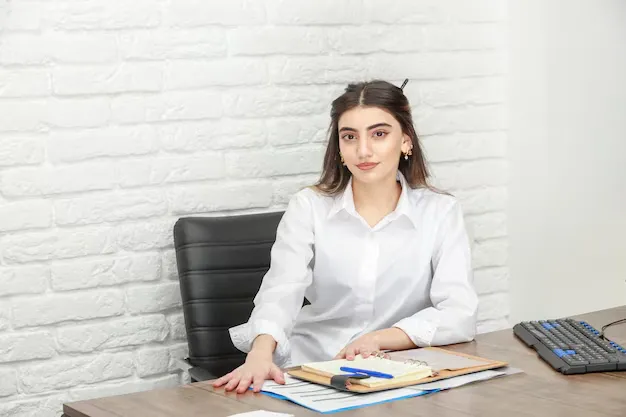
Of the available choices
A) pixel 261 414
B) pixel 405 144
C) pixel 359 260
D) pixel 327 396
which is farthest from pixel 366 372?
pixel 405 144

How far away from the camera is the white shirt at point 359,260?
261 centimetres

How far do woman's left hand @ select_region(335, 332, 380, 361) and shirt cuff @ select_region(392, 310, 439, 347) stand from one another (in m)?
0.08

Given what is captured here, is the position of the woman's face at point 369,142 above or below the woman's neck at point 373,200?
above

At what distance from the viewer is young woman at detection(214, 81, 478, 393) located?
2.58 metres

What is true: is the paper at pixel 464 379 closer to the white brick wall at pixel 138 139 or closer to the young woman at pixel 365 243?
the young woman at pixel 365 243

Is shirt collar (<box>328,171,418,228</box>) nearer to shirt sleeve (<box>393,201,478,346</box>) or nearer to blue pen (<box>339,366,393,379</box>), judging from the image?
shirt sleeve (<box>393,201,478,346</box>)

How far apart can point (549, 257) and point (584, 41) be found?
29.9 inches

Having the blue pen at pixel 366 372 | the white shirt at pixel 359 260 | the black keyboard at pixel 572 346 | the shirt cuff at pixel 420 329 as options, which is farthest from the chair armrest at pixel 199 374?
the black keyboard at pixel 572 346

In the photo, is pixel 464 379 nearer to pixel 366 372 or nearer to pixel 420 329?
pixel 366 372

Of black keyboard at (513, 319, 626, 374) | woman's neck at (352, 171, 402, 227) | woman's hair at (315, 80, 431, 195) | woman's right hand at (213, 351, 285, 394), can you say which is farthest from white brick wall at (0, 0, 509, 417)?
black keyboard at (513, 319, 626, 374)

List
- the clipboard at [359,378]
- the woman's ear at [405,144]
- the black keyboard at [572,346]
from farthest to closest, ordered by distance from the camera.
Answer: the woman's ear at [405,144]
the black keyboard at [572,346]
the clipboard at [359,378]

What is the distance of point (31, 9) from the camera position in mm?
2662

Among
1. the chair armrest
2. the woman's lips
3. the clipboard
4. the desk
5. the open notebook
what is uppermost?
the woman's lips

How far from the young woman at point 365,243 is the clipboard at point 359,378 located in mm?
526
